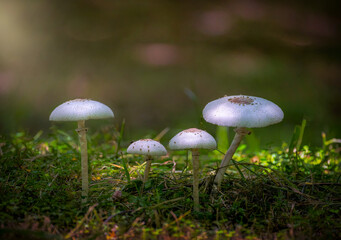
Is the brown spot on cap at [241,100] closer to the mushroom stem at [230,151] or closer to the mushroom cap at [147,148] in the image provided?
the mushroom stem at [230,151]

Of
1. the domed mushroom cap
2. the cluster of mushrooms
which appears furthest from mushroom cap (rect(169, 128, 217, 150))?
the domed mushroom cap

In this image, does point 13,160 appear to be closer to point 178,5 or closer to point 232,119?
point 232,119

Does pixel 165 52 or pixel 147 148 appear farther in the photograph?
pixel 165 52

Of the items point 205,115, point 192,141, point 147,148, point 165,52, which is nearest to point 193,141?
point 192,141

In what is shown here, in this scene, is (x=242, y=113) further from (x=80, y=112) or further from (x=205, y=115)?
(x=80, y=112)

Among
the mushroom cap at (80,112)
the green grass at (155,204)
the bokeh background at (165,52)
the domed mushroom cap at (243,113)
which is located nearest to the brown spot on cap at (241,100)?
the domed mushroom cap at (243,113)

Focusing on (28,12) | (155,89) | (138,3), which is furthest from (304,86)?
(28,12)
